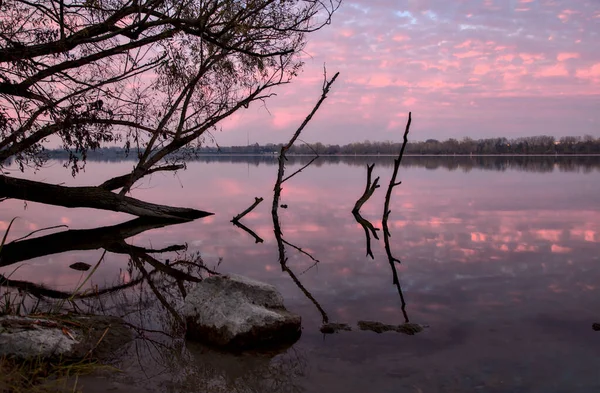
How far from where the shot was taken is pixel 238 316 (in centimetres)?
640

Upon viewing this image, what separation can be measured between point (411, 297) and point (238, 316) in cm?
352

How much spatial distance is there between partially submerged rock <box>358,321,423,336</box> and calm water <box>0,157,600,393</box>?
0.37 ft

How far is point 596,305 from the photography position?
8.02 meters

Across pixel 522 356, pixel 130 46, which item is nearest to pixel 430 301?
pixel 522 356

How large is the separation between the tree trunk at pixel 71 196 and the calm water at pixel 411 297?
4.17 ft

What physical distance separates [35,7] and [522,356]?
10714mm

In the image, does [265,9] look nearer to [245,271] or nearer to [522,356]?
[245,271]

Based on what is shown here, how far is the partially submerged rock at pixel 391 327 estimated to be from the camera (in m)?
6.91

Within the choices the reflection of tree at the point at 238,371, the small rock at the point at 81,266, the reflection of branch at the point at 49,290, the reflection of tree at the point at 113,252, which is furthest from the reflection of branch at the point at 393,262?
the small rock at the point at 81,266

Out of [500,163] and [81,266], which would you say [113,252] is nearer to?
[81,266]

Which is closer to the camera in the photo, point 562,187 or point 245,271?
point 245,271

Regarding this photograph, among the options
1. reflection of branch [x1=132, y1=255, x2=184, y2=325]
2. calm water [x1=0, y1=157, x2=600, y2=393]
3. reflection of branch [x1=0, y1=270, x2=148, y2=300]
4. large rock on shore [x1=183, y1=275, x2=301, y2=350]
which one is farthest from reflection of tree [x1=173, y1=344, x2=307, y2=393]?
reflection of branch [x1=0, y1=270, x2=148, y2=300]

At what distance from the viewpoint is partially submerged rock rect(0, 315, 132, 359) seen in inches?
203

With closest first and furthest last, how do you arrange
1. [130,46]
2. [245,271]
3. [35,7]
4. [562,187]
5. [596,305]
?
1. [596,305]
2. [35,7]
3. [245,271]
4. [130,46]
5. [562,187]
